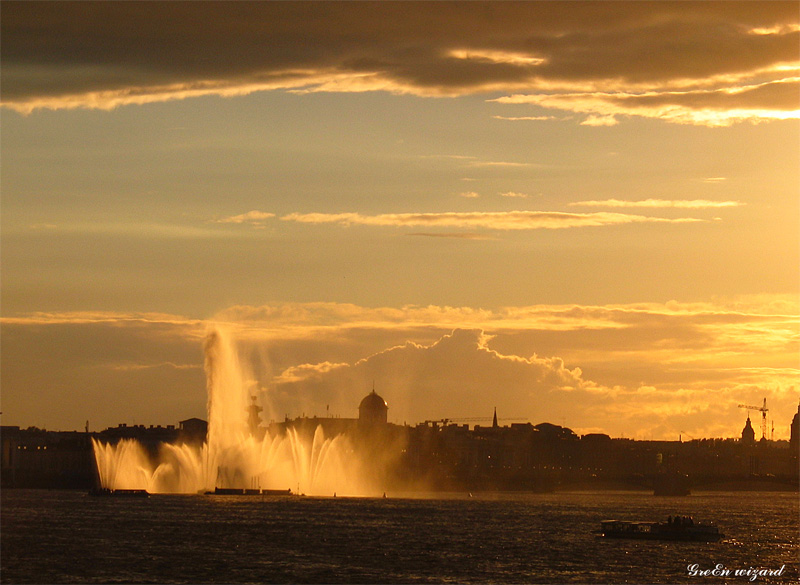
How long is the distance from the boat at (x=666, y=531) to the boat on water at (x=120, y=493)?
63.9m

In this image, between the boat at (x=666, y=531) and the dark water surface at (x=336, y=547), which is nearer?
the dark water surface at (x=336, y=547)

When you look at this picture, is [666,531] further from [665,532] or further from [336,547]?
[336,547]

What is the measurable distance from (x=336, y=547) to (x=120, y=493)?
71813 millimetres

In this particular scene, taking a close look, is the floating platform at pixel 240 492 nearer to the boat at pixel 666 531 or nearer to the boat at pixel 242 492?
the boat at pixel 242 492

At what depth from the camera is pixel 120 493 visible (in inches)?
6432

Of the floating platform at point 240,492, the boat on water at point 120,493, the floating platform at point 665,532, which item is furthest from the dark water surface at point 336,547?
the floating platform at point 240,492

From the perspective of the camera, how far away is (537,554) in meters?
97.1

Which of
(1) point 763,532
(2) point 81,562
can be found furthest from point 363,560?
(1) point 763,532

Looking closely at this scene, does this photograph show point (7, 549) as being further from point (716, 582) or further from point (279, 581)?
point (716, 582)

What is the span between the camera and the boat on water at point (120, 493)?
16088 centimetres

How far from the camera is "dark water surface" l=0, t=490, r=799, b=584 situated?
81.8 meters

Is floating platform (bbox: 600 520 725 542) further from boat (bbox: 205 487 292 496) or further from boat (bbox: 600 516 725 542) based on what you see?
boat (bbox: 205 487 292 496)

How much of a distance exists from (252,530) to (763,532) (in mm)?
50146

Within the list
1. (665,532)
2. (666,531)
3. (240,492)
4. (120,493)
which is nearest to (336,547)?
(665,532)
